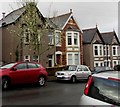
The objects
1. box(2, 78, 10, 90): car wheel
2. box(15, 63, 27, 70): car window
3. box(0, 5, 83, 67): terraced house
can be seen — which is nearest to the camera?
box(2, 78, 10, 90): car wheel

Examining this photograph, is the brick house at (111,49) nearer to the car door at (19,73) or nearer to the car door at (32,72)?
the car door at (32,72)

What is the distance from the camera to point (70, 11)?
36.4 meters

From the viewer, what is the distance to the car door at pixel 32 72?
1503 cm

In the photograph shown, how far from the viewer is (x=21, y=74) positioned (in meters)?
14.5

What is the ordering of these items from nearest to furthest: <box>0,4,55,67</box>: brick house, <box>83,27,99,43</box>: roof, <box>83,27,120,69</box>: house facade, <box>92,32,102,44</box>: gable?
<box>0,4,55,67</box>: brick house
<box>83,27,120,69</box>: house facade
<box>83,27,99,43</box>: roof
<box>92,32,102,44</box>: gable

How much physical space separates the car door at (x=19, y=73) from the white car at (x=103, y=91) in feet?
31.2

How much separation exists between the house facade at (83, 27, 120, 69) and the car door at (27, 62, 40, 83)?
25.7 m

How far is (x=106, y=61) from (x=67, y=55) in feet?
42.7

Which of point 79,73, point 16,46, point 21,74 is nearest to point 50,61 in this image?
point 16,46

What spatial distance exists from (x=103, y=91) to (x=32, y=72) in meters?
10.8

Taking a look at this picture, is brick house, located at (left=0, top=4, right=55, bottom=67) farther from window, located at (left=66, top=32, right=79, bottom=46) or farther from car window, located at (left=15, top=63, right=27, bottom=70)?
car window, located at (left=15, top=63, right=27, bottom=70)

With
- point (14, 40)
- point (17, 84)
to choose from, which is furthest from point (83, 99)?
point (14, 40)

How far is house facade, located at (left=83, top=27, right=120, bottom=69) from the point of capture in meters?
41.2

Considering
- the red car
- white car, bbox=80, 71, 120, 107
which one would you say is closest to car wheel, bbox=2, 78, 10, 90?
the red car
